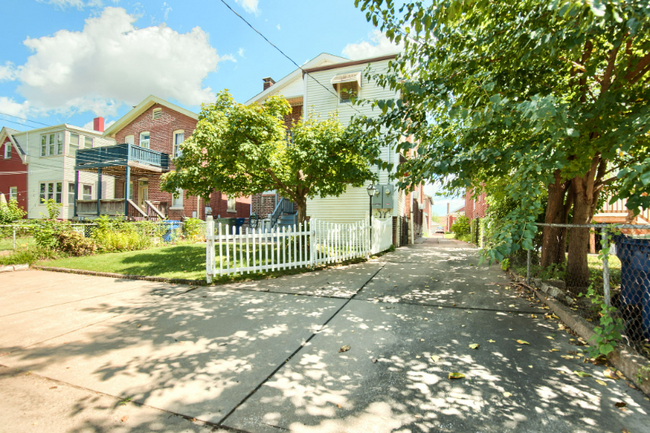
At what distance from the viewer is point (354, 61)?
15.0m

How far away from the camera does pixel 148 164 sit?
17812mm

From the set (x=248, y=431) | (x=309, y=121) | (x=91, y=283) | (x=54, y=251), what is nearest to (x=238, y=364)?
(x=248, y=431)

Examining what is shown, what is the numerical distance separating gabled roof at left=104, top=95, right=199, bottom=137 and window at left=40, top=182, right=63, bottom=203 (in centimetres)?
526

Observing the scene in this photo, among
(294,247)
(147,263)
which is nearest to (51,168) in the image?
(147,263)

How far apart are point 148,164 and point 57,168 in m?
9.91

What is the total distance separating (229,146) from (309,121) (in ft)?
9.36

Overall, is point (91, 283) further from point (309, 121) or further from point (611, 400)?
point (611, 400)

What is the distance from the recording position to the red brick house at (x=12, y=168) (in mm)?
23516

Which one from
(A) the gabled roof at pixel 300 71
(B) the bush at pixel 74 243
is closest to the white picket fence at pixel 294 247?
(B) the bush at pixel 74 243

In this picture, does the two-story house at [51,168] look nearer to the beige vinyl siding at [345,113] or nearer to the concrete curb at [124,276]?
the concrete curb at [124,276]

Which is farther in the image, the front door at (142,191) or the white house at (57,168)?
the white house at (57,168)

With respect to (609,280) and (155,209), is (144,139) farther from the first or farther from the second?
(609,280)

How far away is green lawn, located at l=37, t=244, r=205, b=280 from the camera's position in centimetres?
741

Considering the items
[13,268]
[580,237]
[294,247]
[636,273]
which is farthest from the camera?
[13,268]
